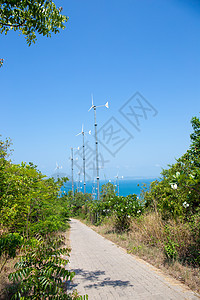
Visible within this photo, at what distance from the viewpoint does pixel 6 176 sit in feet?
18.4

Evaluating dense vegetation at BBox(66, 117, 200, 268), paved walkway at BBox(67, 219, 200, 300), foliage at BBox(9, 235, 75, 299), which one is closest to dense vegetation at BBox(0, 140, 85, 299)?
foliage at BBox(9, 235, 75, 299)

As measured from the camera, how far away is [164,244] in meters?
6.79

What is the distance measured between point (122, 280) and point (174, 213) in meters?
3.02

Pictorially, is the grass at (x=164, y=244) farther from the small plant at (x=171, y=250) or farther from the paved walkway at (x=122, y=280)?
the paved walkway at (x=122, y=280)

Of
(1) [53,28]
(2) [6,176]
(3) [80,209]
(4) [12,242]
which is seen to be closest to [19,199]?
(2) [6,176]

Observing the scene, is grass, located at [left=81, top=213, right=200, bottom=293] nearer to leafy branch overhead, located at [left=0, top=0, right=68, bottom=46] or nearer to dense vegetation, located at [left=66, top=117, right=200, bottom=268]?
dense vegetation, located at [left=66, top=117, right=200, bottom=268]

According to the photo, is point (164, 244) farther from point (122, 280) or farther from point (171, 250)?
point (122, 280)

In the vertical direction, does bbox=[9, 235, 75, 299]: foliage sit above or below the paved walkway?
above

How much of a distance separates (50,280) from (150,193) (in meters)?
8.50

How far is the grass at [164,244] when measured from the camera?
5.31 m

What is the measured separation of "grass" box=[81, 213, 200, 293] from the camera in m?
5.31

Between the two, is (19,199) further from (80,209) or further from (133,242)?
(80,209)

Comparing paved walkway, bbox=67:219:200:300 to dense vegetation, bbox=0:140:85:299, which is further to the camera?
paved walkway, bbox=67:219:200:300

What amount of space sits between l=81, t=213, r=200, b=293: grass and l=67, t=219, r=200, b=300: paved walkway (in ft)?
0.83
